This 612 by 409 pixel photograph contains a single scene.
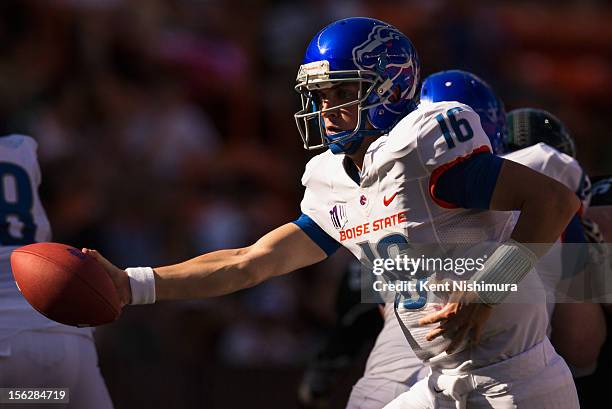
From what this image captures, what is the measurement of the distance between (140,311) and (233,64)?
9.52 ft

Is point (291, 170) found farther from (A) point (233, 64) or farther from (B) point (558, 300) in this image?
(B) point (558, 300)

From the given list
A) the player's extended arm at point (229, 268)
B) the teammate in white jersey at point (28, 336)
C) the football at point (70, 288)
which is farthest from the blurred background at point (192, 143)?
the football at point (70, 288)

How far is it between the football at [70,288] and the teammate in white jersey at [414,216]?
10 centimetres

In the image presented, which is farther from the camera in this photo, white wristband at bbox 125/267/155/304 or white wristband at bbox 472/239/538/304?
white wristband at bbox 125/267/155/304

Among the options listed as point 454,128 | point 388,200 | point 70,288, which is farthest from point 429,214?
point 70,288

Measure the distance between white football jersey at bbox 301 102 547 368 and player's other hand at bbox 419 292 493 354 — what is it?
176 mm

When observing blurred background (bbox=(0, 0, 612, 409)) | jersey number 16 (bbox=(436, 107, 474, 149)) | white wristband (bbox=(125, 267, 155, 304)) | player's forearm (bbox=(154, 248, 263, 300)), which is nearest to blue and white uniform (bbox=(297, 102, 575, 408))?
jersey number 16 (bbox=(436, 107, 474, 149))

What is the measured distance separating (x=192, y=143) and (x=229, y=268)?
5.12 metres

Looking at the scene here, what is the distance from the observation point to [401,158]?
3.55m

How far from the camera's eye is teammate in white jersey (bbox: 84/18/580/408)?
340 cm

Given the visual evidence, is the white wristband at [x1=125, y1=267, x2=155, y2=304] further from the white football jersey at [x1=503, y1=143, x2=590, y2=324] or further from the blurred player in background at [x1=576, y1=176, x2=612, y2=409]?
the blurred player in background at [x1=576, y1=176, x2=612, y2=409]

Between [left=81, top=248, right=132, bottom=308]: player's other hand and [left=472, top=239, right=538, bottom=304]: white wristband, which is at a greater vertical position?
[left=472, top=239, right=538, bottom=304]: white wristband

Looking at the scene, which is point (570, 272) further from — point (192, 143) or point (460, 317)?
point (192, 143)

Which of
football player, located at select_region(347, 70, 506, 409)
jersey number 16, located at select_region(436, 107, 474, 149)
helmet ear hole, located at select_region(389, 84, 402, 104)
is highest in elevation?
A: helmet ear hole, located at select_region(389, 84, 402, 104)
